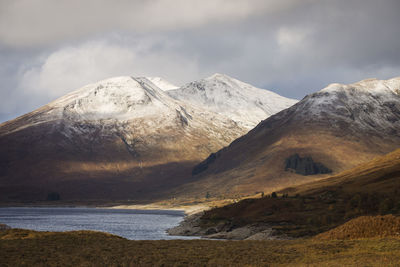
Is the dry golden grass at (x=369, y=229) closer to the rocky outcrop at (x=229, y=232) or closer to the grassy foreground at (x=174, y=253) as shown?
the grassy foreground at (x=174, y=253)

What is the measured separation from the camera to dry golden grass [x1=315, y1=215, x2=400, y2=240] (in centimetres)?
7181

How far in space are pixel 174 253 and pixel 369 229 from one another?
30.9 m

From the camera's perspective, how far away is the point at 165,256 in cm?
5931

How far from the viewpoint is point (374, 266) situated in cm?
4678

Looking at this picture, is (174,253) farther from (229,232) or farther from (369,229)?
(229,232)

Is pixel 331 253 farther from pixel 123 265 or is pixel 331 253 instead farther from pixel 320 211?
pixel 320 211

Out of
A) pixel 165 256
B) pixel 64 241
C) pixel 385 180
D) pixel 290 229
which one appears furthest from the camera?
pixel 385 180

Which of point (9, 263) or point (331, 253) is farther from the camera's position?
point (331, 253)

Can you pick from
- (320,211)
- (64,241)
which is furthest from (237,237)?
(64,241)

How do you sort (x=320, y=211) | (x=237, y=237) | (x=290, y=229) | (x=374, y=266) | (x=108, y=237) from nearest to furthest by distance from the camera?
1. (x=374, y=266)
2. (x=108, y=237)
3. (x=290, y=229)
4. (x=237, y=237)
5. (x=320, y=211)

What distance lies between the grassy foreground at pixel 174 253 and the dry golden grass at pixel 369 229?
4625mm

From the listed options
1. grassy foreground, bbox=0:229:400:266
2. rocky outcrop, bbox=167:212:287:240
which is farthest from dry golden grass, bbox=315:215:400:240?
rocky outcrop, bbox=167:212:287:240

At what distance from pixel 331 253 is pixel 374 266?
44.4ft

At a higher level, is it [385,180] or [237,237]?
[385,180]
